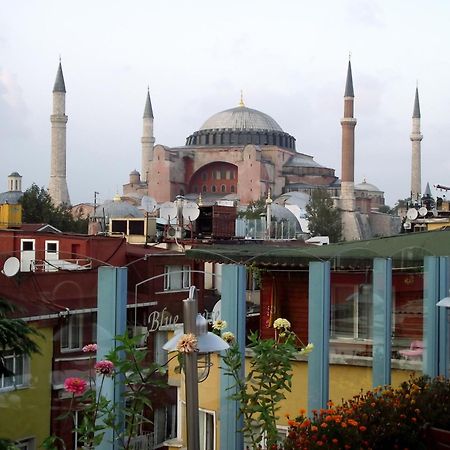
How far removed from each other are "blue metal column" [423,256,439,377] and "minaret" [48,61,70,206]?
42.9 metres

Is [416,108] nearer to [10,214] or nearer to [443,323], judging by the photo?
[10,214]

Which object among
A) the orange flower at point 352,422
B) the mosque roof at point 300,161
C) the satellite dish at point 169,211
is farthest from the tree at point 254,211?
the orange flower at point 352,422

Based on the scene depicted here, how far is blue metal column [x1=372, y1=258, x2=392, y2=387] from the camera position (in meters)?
4.43

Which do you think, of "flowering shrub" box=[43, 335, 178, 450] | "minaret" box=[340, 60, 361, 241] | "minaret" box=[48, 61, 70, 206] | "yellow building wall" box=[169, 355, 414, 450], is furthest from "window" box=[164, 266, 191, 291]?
"minaret" box=[48, 61, 70, 206]

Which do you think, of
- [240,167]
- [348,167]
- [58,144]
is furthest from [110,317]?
[240,167]

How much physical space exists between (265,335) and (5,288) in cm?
227

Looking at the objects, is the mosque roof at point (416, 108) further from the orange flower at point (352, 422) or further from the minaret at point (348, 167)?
the orange flower at point (352, 422)

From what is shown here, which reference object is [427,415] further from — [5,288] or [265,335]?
[5,288]

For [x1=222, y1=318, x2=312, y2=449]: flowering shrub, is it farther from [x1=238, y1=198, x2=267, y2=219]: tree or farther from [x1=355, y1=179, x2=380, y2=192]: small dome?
[x1=355, y1=179, x2=380, y2=192]: small dome

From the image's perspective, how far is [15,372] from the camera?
324cm

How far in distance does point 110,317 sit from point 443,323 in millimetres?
2278

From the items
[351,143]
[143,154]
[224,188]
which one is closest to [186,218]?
[351,143]

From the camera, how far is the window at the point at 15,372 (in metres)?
3.19

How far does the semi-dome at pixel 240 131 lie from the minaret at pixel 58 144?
12417 mm
